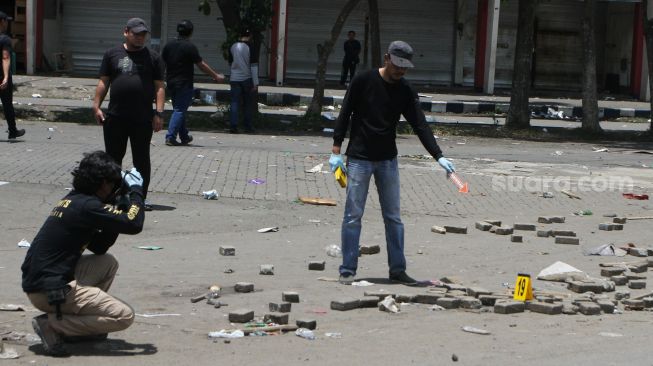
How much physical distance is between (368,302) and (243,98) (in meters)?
13.5

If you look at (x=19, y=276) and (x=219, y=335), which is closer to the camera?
(x=219, y=335)

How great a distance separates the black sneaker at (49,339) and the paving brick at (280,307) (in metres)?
1.64

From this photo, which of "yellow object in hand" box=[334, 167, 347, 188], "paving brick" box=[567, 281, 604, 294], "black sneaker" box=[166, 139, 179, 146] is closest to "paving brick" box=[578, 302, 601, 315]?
"paving brick" box=[567, 281, 604, 294]

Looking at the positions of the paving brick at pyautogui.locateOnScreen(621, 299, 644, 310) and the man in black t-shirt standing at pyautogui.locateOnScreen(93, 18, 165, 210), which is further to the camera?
the man in black t-shirt standing at pyautogui.locateOnScreen(93, 18, 165, 210)

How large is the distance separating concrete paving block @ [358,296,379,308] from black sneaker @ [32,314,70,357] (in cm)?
232

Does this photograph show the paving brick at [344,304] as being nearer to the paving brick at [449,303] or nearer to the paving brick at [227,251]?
the paving brick at [449,303]

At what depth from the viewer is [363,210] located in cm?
874

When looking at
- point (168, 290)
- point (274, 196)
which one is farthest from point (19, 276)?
point (274, 196)

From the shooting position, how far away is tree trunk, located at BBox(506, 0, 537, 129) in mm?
23828

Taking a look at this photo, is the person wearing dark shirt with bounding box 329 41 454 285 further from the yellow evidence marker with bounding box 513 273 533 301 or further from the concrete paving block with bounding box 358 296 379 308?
the yellow evidence marker with bounding box 513 273 533 301

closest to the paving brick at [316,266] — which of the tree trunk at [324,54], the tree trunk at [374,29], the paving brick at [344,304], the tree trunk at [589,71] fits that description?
the paving brick at [344,304]

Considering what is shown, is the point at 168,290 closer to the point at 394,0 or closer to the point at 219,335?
the point at 219,335

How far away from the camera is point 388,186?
878 centimetres

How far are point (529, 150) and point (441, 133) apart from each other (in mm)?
2825
